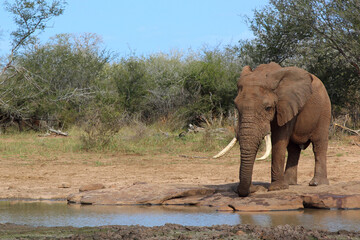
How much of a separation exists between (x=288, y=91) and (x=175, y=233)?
2810mm

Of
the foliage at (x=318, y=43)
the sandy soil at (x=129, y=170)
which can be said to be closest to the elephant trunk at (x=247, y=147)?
the sandy soil at (x=129, y=170)

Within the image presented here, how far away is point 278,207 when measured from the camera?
21.4 ft

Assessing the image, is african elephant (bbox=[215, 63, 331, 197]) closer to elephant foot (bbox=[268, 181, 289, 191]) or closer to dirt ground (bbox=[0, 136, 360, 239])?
elephant foot (bbox=[268, 181, 289, 191])

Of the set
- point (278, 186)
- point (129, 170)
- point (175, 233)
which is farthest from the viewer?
point (129, 170)

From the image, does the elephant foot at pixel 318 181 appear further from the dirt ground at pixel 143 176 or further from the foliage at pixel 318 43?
the foliage at pixel 318 43

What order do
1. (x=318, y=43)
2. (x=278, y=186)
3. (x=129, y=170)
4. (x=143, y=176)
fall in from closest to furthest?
(x=278, y=186)
(x=143, y=176)
(x=129, y=170)
(x=318, y=43)

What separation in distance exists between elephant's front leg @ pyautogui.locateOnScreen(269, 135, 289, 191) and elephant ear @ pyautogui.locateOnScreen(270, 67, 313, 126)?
1.09ft

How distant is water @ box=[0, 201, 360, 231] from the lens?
575 cm

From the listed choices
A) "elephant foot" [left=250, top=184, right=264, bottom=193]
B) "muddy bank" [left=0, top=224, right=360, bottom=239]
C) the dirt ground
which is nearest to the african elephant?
"elephant foot" [left=250, top=184, right=264, bottom=193]

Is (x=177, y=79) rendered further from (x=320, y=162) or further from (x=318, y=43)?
(x=320, y=162)

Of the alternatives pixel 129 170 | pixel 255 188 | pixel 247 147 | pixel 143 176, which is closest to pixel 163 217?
pixel 247 147

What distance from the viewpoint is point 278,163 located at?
7.02 metres

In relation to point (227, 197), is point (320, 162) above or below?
above

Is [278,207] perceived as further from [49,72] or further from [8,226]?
[49,72]
